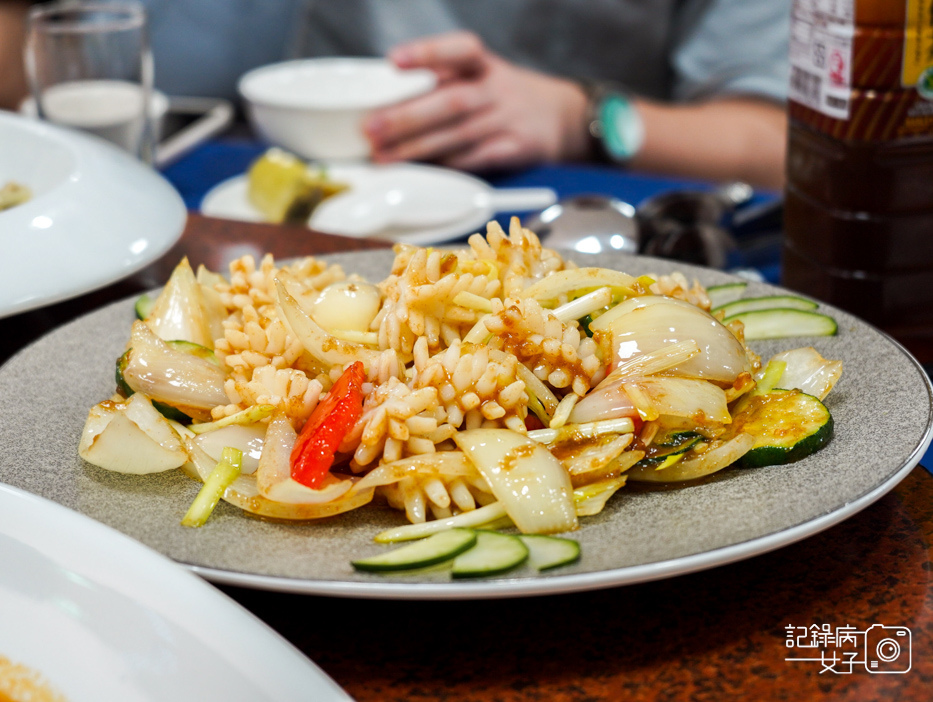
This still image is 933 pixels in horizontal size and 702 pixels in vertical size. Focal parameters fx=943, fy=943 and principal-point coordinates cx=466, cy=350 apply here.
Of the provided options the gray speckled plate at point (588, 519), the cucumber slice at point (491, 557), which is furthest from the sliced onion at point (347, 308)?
the cucumber slice at point (491, 557)

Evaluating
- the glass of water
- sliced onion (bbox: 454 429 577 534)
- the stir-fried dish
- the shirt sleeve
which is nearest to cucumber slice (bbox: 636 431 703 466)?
the stir-fried dish

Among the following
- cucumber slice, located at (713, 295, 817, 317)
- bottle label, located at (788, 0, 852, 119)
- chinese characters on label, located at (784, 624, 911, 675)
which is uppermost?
bottle label, located at (788, 0, 852, 119)

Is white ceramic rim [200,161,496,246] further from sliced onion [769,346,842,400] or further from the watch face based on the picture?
sliced onion [769,346,842,400]

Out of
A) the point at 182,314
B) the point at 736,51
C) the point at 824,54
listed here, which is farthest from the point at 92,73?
the point at 736,51

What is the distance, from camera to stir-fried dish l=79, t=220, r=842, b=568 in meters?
0.87

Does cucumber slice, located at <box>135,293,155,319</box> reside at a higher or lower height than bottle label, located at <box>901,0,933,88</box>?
lower

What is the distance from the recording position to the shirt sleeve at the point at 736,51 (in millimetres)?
3387

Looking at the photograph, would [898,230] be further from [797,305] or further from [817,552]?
[817,552]

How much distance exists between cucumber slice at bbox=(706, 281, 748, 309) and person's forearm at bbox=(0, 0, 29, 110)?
3243 millimetres

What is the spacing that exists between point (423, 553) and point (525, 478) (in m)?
0.13

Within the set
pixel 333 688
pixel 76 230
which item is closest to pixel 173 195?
pixel 76 230

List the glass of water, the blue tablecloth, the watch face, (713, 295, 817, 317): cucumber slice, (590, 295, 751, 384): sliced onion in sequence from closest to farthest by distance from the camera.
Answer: (590, 295, 751, 384): sliced onion, (713, 295, 817, 317): cucumber slice, the glass of water, the blue tablecloth, the watch face

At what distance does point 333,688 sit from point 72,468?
463mm

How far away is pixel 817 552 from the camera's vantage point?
0.90 m
